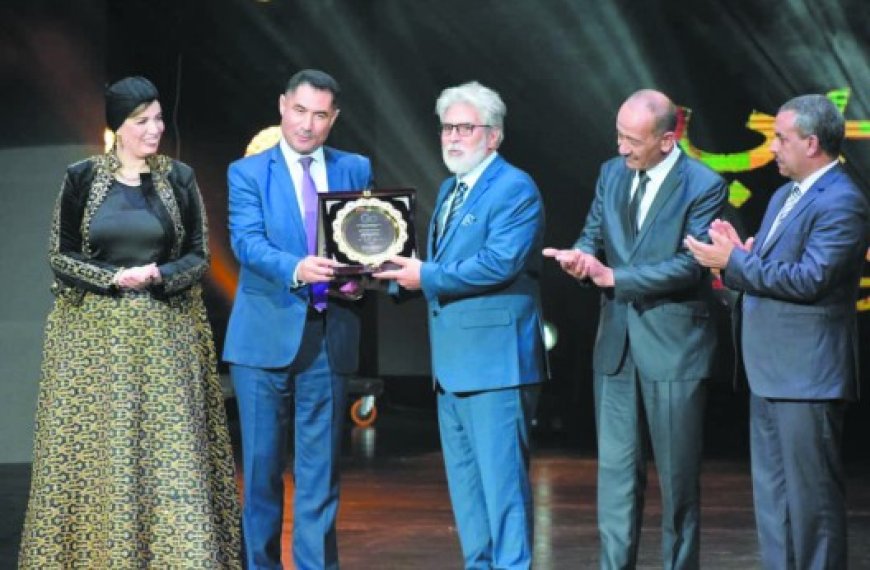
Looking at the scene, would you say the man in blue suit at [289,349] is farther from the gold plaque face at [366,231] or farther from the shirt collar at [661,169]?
the shirt collar at [661,169]

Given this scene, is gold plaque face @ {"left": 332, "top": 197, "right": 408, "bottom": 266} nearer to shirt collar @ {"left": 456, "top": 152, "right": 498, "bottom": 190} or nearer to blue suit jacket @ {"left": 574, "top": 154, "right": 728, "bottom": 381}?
shirt collar @ {"left": 456, "top": 152, "right": 498, "bottom": 190}

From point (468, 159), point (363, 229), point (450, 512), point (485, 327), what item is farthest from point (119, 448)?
point (450, 512)

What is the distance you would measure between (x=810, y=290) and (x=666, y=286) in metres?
0.43

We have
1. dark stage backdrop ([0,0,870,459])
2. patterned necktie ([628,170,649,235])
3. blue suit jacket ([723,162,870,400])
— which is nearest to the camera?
blue suit jacket ([723,162,870,400])

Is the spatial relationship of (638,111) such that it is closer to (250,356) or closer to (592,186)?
(250,356)

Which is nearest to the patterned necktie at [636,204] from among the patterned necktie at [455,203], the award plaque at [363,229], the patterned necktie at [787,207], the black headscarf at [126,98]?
the patterned necktie at [787,207]

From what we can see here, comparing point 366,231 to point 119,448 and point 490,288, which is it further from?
point 119,448

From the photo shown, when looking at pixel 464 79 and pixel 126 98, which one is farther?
pixel 464 79

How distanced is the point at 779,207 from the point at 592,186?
4.07m

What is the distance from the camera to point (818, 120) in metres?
4.62

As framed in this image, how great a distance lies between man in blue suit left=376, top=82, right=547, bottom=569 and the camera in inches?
186

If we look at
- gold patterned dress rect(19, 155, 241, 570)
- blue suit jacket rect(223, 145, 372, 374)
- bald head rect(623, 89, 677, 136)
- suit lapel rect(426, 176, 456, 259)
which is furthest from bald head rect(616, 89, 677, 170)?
gold patterned dress rect(19, 155, 241, 570)

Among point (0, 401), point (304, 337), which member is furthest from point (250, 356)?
point (0, 401)

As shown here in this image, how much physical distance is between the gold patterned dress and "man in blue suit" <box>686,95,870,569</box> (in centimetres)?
157
